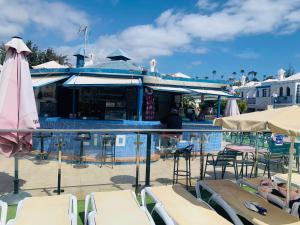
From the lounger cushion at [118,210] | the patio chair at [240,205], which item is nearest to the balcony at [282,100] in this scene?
the patio chair at [240,205]

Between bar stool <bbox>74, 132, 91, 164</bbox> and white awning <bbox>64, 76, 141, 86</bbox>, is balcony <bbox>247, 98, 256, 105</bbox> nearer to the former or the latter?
white awning <bbox>64, 76, 141, 86</bbox>

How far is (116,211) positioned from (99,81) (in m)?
6.84

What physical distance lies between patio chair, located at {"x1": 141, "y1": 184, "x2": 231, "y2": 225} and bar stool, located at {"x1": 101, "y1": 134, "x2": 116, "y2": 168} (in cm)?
432

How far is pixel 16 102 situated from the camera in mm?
5402

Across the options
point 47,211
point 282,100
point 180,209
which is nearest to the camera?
point 47,211

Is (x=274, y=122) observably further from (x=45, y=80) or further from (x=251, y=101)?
(x=251, y=101)

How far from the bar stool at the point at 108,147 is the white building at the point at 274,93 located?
33.6 m

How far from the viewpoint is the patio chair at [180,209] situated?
390 cm

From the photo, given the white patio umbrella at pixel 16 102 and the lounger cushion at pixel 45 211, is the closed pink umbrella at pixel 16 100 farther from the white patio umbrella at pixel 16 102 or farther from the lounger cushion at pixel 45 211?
the lounger cushion at pixel 45 211

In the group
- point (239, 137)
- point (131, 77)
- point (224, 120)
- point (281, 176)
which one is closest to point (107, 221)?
point (224, 120)

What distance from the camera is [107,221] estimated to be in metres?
3.74

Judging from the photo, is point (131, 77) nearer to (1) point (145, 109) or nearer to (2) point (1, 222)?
(1) point (145, 109)

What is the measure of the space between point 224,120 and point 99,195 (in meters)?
2.51

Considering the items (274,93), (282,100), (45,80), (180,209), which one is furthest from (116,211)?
(274,93)
